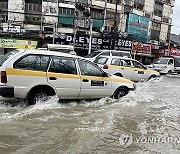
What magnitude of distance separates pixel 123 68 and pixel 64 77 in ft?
21.8

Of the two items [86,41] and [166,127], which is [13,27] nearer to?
[86,41]

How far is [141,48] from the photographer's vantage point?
119 ft

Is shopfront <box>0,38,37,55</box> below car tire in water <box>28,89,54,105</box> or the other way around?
the other way around

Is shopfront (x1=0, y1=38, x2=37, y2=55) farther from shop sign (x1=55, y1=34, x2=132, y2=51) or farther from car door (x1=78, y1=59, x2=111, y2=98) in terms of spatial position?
car door (x1=78, y1=59, x2=111, y2=98)

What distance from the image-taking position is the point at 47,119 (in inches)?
247

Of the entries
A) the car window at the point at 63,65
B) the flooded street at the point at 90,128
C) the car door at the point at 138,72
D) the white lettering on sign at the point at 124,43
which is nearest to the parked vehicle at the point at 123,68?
the car door at the point at 138,72

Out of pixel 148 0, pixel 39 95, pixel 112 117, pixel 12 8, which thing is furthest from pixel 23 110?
pixel 148 0

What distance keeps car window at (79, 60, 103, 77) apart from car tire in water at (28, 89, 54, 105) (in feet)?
3.72

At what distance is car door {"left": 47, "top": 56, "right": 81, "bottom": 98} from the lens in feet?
23.8

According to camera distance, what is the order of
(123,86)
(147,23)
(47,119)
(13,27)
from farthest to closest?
(147,23)
(13,27)
(123,86)
(47,119)

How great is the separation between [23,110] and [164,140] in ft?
11.0

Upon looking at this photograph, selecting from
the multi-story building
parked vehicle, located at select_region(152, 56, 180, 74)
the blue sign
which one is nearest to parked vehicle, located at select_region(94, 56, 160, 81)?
parked vehicle, located at select_region(152, 56, 180, 74)

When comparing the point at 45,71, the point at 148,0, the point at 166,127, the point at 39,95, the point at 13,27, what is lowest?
the point at 166,127

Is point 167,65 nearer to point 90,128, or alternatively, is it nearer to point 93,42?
point 93,42
